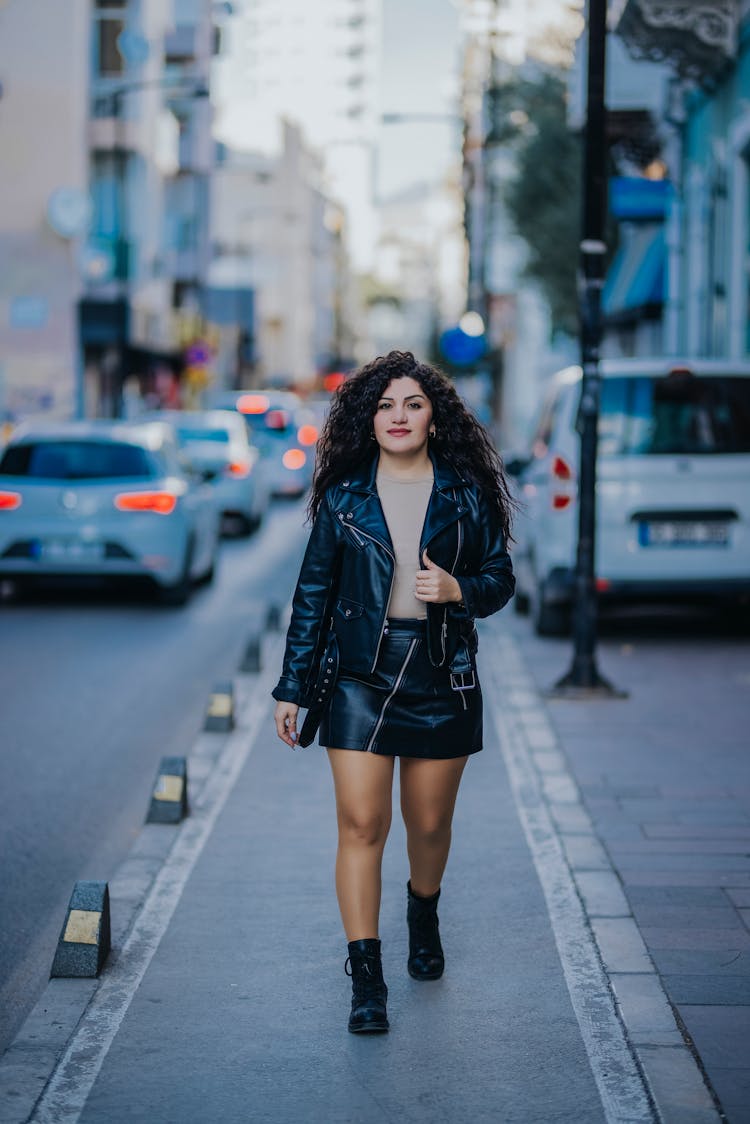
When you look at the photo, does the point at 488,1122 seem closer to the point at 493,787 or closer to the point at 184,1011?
the point at 184,1011

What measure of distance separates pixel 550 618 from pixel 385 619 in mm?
8493

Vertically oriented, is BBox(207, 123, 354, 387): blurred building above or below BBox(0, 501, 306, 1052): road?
above

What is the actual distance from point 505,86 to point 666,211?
45.3 feet

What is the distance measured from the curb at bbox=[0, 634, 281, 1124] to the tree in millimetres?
22858

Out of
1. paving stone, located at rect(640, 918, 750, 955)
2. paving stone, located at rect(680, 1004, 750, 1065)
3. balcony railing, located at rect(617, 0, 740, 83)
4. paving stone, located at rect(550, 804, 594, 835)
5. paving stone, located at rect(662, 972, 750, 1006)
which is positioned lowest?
paving stone, located at rect(550, 804, 594, 835)

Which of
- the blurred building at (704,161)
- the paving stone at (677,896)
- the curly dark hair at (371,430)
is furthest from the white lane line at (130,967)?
the blurred building at (704,161)

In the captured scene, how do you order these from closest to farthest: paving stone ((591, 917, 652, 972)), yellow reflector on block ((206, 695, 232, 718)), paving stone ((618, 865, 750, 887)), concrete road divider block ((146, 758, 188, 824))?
1. paving stone ((591, 917, 652, 972))
2. paving stone ((618, 865, 750, 887))
3. concrete road divider block ((146, 758, 188, 824))
4. yellow reflector on block ((206, 695, 232, 718))

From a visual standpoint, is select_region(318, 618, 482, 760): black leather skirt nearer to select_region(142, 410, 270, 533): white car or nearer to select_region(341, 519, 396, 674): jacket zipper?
select_region(341, 519, 396, 674): jacket zipper

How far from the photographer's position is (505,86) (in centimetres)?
3750

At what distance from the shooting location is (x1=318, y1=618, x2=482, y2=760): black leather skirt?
15.6 feet

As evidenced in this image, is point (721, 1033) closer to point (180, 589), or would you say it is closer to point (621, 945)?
point (621, 945)

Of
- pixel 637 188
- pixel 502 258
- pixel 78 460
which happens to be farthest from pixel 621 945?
pixel 502 258

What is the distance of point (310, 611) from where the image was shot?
4.83 metres

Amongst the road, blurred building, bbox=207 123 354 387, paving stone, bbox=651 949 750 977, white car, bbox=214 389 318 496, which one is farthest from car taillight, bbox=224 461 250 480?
blurred building, bbox=207 123 354 387
